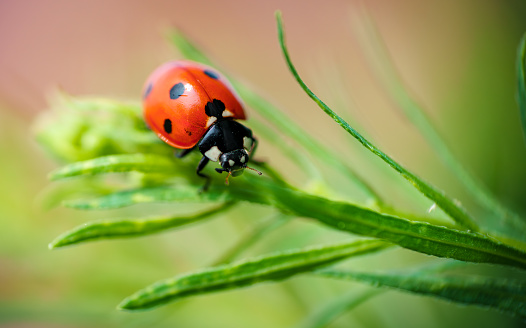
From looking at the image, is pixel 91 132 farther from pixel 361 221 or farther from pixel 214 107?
pixel 361 221

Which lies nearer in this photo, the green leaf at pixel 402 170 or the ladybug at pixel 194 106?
the green leaf at pixel 402 170

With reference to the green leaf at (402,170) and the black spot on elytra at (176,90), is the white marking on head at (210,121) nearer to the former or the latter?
the black spot on elytra at (176,90)

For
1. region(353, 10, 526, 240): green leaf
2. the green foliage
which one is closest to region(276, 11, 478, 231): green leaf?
the green foliage

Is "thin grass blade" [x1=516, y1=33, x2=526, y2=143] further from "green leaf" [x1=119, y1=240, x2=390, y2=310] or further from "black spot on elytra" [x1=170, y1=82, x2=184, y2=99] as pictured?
"black spot on elytra" [x1=170, y1=82, x2=184, y2=99]

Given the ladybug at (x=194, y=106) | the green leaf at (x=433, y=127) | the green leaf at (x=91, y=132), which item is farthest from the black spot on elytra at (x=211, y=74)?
the green leaf at (x=433, y=127)

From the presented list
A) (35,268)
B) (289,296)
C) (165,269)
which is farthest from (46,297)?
(289,296)

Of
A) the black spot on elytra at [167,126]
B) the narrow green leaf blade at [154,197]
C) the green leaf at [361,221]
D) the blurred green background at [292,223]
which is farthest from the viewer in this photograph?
the blurred green background at [292,223]

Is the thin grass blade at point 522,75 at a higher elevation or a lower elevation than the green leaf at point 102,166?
lower
